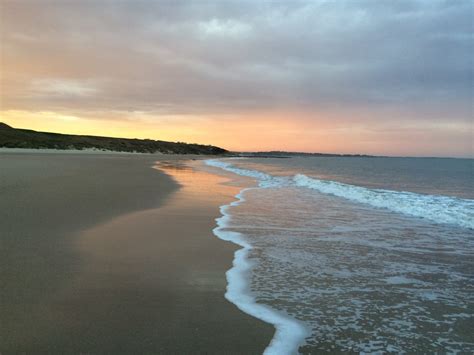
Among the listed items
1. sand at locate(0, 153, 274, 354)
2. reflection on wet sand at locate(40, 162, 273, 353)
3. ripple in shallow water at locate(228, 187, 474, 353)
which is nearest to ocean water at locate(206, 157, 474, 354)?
ripple in shallow water at locate(228, 187, 474, 353)

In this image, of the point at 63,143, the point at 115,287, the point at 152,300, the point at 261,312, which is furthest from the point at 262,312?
the point at 63,143

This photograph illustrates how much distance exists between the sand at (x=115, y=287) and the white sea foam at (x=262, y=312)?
11 centimetres

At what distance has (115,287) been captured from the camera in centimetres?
474

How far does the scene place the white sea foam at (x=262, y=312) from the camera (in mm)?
3535

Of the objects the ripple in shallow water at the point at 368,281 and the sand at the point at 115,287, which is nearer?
the sand at the point at 115,287

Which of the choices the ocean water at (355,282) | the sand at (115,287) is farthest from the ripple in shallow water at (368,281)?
the sand at (115,287)

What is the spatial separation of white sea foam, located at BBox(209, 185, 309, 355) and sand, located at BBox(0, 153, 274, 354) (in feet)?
0.37

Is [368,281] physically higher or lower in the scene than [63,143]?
lower

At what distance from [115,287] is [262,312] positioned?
6.29ft

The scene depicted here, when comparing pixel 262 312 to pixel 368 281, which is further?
pixel 368 281

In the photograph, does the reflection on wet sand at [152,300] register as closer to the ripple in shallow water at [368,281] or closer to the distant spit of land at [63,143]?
the ripple in shallow water at [368,281]

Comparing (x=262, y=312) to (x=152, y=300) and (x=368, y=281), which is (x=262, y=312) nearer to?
(x=152, y=300)

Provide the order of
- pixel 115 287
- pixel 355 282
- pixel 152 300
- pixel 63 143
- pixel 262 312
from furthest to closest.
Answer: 1. pixel 63 143
2. pixel 355 282
3. pixel 115 287
4. pixel 152 300
5. pixel 262 312

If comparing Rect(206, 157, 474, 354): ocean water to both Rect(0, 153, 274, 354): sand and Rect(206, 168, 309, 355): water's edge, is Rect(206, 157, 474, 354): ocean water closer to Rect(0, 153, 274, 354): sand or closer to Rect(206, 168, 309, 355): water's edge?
Rect(206, 168, 309, 355): water's edge
